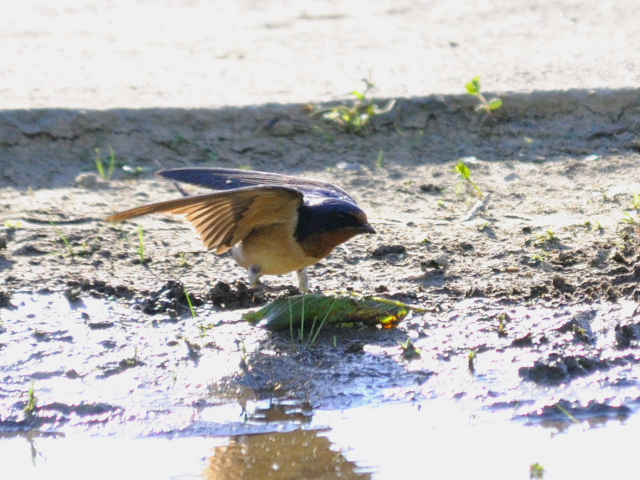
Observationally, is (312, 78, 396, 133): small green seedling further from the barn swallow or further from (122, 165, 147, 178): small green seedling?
the barn swallow

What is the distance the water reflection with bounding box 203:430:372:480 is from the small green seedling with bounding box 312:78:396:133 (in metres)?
3.12

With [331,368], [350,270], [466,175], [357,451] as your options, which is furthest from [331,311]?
[466,175]

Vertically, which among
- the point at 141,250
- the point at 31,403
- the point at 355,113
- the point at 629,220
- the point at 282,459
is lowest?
the point at 282,459

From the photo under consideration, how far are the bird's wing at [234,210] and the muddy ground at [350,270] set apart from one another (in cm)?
31

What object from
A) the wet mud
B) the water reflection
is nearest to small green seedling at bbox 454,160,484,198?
the wet mud

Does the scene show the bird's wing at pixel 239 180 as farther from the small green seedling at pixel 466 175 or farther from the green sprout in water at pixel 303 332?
the small green seedling at pixel 466 175

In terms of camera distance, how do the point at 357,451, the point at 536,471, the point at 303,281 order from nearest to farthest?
the point at 536,471
the point at 357,451
the point at 303,281

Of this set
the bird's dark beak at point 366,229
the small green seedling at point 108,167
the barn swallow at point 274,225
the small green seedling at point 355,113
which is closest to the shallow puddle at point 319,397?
the barn swallow at point 274,225

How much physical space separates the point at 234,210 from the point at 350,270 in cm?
90

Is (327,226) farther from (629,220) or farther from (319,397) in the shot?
(629,220)

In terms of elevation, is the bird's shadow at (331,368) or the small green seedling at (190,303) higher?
the small green seedling at (190,303)

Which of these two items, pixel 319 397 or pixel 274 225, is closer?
pixel 319 397

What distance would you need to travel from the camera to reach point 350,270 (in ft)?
15.6

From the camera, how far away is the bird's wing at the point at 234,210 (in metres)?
3.79
